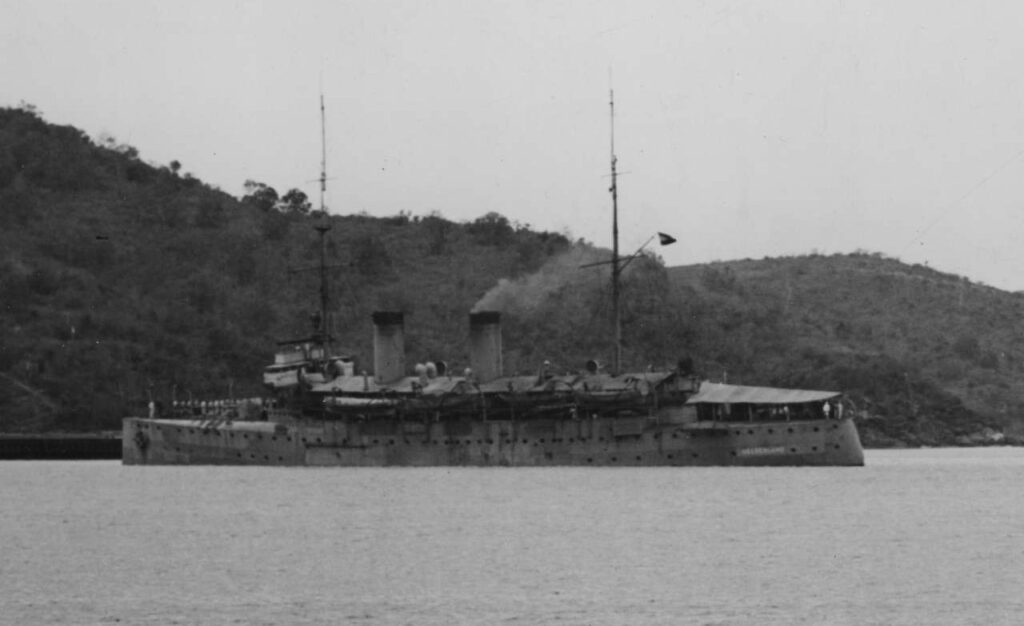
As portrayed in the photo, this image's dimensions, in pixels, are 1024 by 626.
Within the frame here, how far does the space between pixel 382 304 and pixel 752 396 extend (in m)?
86.9

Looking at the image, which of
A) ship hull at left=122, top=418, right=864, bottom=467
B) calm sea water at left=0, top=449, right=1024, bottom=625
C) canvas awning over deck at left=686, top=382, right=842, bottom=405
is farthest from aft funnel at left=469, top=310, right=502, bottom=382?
canvas awning over deck at left=686, top=382, right=842, bottom=405

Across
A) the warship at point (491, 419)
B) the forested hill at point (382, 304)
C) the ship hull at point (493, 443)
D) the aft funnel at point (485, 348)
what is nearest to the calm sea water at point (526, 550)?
the ship hull at point (493, 443)

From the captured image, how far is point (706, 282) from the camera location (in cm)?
15612

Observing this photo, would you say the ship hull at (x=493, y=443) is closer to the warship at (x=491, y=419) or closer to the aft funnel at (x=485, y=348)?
the warship at (x=491, y=419)

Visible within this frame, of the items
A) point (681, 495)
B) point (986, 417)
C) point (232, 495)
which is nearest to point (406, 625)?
point (681, 495)

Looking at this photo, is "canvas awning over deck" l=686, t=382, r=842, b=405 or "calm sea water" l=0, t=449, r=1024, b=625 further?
"canvas awning over deck" l=686, t=382, r=842, b=405

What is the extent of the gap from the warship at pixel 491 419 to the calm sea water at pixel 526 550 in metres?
2.62

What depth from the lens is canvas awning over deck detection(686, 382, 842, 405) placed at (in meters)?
74.9

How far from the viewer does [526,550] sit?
153ft

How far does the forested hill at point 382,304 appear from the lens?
133 m

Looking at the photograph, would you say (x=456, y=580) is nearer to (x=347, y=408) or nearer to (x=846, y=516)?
(x=846, y=516)

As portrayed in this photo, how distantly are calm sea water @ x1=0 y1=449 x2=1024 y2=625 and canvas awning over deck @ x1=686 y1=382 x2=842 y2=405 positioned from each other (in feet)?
8.68

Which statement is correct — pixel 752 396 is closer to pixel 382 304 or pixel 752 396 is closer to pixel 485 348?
pixel 485 348

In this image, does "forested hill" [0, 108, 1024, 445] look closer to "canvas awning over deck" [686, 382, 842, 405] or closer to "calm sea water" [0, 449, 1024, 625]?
"canvas awning over deck" [686, 382, 842, 405]
